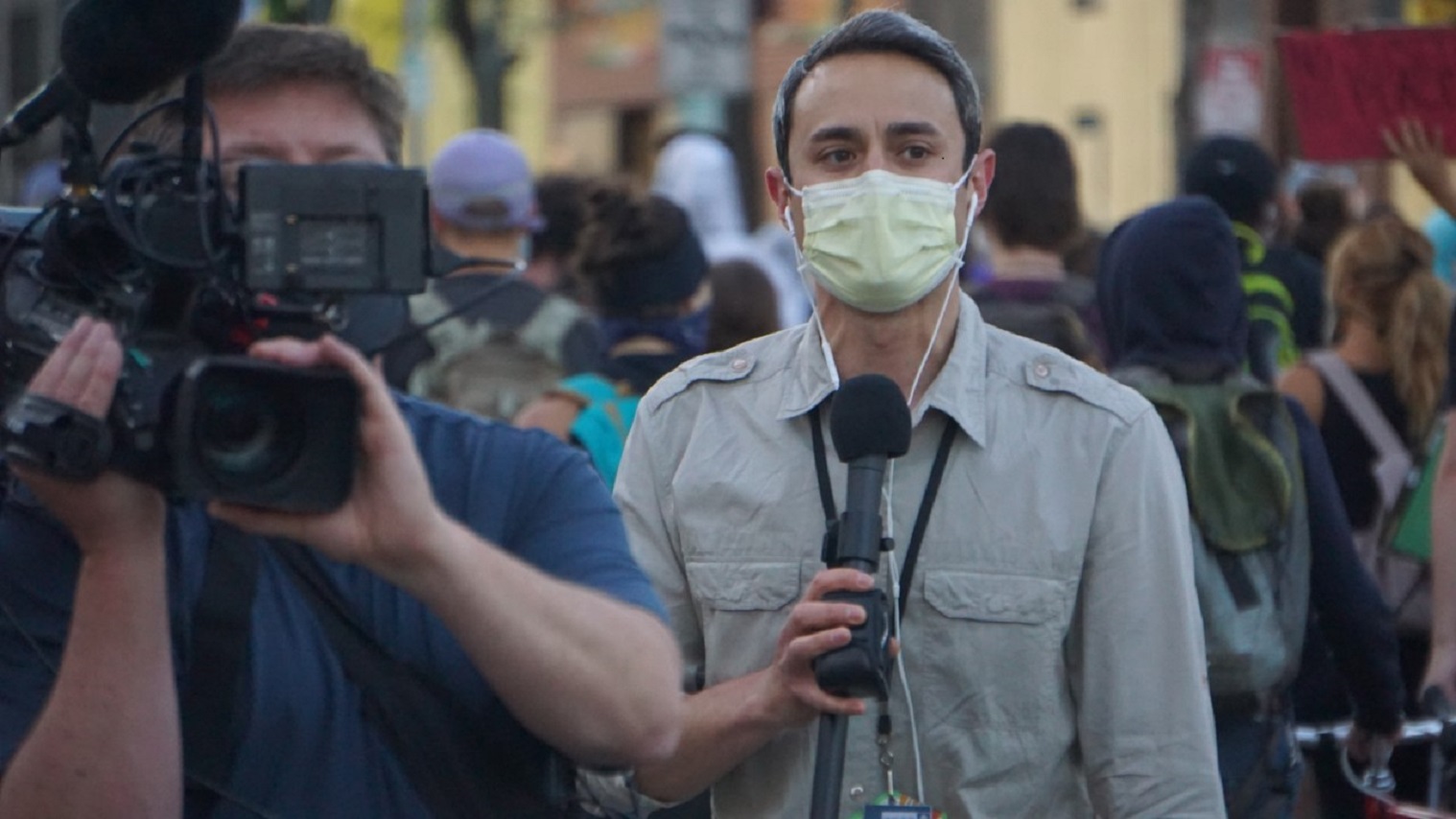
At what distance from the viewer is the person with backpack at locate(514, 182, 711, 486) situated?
19.8ft

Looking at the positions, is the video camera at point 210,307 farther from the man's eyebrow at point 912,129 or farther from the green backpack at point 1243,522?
the green backpack at point 1243,522

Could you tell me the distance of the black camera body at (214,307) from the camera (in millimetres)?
2262

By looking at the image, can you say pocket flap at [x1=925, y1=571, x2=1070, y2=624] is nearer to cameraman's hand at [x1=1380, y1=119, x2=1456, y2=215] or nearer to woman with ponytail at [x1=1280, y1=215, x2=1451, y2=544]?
woman with ponytail at [x1=1280, y1=215, x2=1451, y2=544]

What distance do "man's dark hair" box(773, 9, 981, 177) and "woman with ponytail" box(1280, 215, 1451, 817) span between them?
111 inches

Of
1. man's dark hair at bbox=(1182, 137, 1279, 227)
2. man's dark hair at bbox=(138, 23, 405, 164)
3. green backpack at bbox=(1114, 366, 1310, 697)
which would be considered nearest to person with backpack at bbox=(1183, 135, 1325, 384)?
man's dark hair at bbox=(1182, 137, 1279, 227)

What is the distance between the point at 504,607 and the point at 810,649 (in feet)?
2.76

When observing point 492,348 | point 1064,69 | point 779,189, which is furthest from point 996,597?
point 1064,69

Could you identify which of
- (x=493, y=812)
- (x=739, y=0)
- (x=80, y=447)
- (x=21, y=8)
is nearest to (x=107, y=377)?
(x=80, y=447)

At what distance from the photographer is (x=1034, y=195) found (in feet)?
21.2

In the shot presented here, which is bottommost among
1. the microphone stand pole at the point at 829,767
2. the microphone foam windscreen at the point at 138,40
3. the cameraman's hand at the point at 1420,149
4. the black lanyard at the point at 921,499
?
the microphone stand pole at the point at 829,767

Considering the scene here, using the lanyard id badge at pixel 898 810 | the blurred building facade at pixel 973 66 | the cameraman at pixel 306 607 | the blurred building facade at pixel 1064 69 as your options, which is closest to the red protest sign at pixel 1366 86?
the lanyard id badge at pixel 898 810

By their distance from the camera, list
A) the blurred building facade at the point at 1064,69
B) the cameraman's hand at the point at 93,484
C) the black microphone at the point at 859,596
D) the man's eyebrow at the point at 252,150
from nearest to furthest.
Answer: the cameraman's hand at the point at 93,484 < the man's eyebrow at the point at 252,150 < the black microphone at the point at 859,596 < the blurred building facade at the point at 1064,69

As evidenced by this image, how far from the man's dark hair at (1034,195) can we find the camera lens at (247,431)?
4.34 meters

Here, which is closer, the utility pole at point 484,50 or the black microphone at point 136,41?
the black microphone at point 136,41
